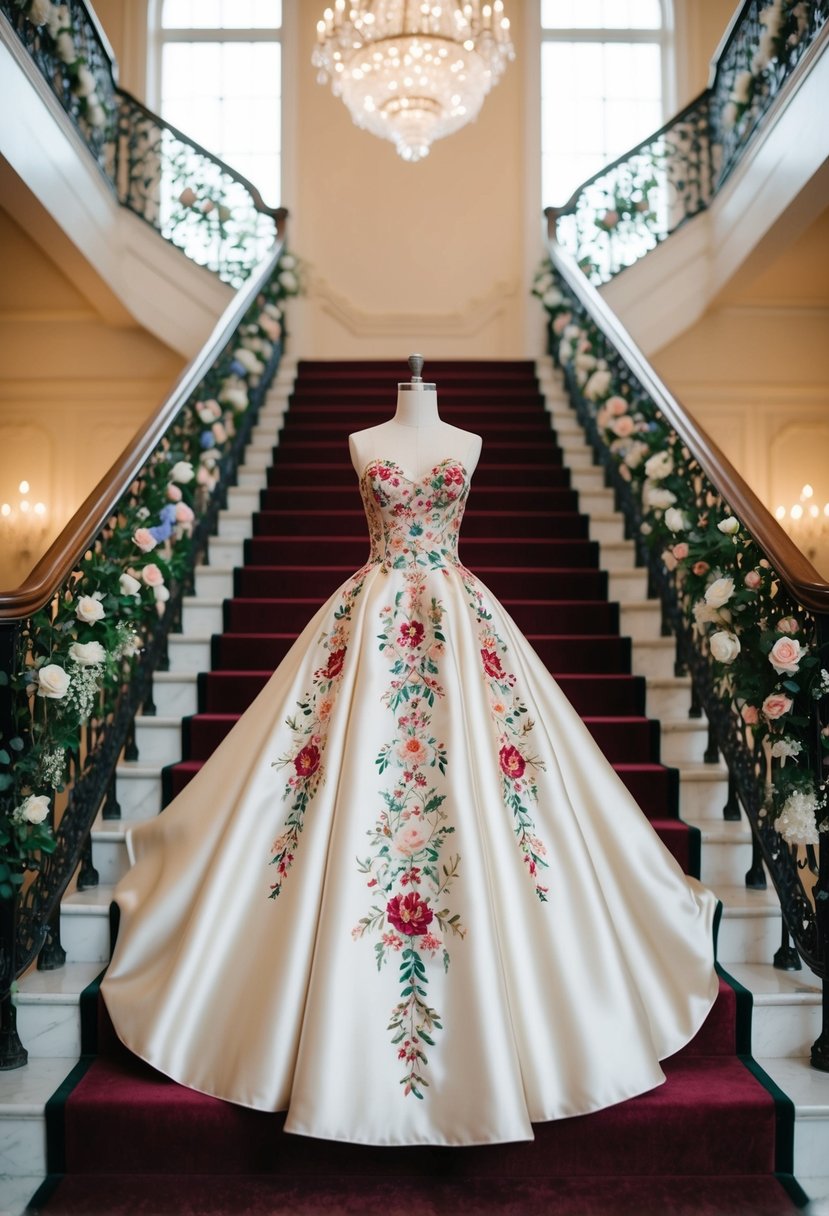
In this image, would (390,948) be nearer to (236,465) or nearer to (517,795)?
(517,795)

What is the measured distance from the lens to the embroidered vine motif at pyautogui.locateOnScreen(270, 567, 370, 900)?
268 centimetres

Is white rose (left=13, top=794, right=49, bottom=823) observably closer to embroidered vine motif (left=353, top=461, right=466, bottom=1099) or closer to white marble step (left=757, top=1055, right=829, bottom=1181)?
embroidered vine motif (left=353, top=461, right=466, bottom=1099)

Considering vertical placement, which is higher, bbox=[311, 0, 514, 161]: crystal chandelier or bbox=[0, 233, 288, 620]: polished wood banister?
bbox=[311, 0, 514, 161]: crystal chandelier

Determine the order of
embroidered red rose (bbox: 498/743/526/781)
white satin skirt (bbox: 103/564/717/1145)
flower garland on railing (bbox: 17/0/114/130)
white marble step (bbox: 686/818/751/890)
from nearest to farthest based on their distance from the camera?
white satin skirt (bbox: 103/564/717/1145)
embroidered red rose (bbox: 498/743/526/781)
white marble step (bbox: 686/818/751/890)
flower garland on railing (bbox: 17/0/114/130)

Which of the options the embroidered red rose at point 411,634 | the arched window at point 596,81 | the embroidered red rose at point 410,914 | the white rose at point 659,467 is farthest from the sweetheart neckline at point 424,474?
the arched window at point 596,81

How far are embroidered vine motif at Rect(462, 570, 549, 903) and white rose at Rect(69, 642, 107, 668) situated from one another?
1038mm

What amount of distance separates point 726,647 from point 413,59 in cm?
403

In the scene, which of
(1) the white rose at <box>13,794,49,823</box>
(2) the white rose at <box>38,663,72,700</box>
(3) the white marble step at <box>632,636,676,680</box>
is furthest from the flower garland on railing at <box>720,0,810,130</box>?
(1) the white rose at <box>13,794,49,823</box>

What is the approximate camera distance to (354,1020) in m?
2.39

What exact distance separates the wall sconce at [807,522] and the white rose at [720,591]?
5.29 meters

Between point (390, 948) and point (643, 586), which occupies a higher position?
point (643, 586)

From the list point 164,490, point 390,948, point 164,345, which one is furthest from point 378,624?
point 164,345

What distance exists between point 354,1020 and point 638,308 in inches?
252

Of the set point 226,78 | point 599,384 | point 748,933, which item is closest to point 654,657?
point 748,933
